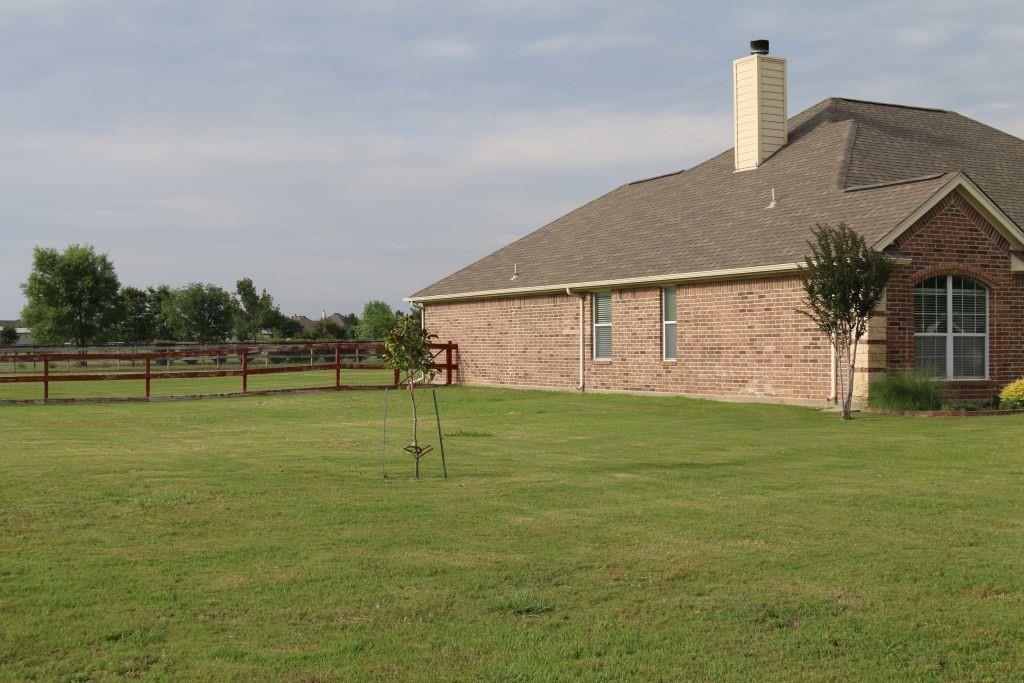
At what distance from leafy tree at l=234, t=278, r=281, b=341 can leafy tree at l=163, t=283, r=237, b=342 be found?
5.59ft

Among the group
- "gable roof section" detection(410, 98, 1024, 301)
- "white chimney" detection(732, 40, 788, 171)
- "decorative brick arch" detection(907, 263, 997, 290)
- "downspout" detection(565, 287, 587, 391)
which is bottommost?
"downspout" detection(565, 287, 587, 391)

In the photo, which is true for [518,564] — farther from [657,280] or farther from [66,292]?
[66,292]

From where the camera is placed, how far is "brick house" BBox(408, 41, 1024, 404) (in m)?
21.8

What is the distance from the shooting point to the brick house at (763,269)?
21797mm

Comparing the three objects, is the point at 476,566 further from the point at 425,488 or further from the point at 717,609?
the point at 425,488

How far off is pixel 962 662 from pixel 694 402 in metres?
18.4

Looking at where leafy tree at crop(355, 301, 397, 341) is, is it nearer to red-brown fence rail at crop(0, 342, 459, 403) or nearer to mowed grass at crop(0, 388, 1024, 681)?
red-brown fence rail at crop(0, 342, 459, 403)

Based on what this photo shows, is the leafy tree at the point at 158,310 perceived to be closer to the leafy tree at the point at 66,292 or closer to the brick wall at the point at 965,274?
the leafy tree at the point at 66,292

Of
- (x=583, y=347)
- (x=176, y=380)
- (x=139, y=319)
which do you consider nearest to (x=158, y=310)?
(x=139, y=319)

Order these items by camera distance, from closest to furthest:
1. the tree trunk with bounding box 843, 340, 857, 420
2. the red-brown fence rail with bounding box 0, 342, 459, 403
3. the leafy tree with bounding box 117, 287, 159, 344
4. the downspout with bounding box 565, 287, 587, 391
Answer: the tree trunk with bounding box 843, 340, 857, 420 → the downspout with bounding box 565, 287, 587, 391 → the red-brown fence rail with bounding box 0, 342, 459, 403 → the leafy tree with bounding box 117, 287, 159, 344

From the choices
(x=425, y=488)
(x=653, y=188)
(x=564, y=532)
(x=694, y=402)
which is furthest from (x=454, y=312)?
(x=564, y=532)

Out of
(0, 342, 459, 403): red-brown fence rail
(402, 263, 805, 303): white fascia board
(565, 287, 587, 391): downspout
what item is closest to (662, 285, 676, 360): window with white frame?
(402, 263, 805, 303): white fascia board

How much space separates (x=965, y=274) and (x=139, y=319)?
335ft

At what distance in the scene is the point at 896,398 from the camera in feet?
67.2
